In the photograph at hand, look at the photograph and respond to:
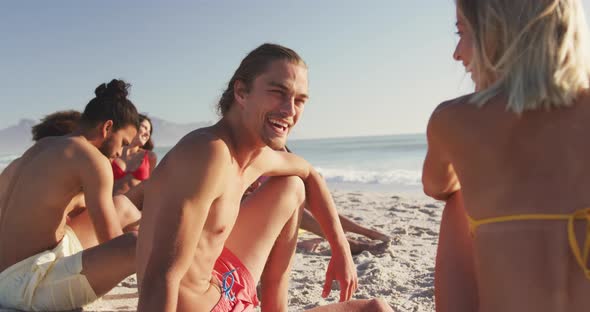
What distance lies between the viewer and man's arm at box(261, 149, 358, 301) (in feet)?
8.70

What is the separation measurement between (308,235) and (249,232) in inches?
111

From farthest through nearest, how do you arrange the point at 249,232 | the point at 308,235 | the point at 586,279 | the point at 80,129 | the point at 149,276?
the point at 308,235 < the point at 80,129 < the point at 249,232 < the point at 149,276 < the point at 586,279

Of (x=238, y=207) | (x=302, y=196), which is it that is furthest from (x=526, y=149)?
(x=302, y=196)

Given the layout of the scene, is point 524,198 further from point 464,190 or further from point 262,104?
point 262,104

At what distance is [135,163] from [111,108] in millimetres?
2242

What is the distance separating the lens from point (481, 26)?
5.48ft

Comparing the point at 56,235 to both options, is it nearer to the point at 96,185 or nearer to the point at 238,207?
the point at 96,185

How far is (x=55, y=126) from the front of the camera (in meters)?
4.04

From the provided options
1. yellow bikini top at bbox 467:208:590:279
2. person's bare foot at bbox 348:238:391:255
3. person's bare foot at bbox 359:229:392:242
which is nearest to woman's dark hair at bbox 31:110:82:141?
person's bare foot at bbox 348:238:391:255

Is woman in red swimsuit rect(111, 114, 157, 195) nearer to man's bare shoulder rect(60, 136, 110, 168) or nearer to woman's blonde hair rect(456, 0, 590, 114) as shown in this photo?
man's bare shoulder rect(60, 136, 110, 168)

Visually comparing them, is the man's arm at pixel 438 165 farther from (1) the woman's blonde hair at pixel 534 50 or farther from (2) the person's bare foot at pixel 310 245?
(2) the person's bare foot at pixel 310 245

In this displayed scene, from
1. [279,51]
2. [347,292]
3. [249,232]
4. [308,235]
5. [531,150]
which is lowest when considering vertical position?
[308,235]

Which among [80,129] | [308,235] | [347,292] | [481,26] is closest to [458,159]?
[481,26]

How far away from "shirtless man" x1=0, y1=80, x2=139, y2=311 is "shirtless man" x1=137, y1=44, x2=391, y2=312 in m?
0.74
